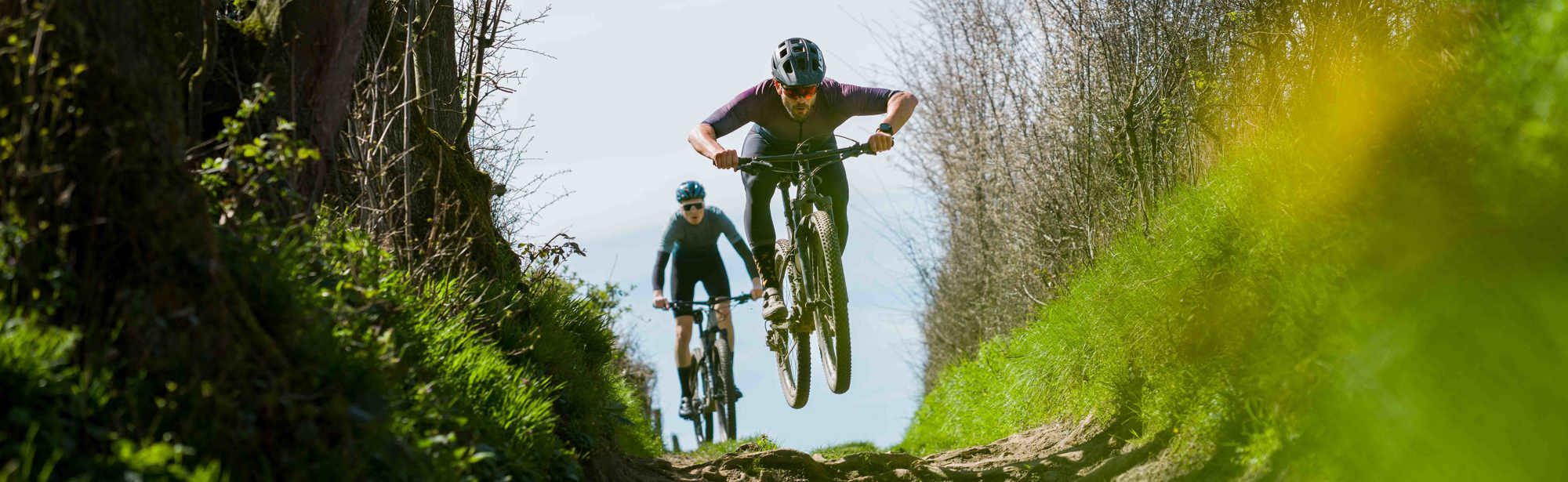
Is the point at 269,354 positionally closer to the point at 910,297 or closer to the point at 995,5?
the point at 995,5

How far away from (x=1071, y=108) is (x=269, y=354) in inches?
317

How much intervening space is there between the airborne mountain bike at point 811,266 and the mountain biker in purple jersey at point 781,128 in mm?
107

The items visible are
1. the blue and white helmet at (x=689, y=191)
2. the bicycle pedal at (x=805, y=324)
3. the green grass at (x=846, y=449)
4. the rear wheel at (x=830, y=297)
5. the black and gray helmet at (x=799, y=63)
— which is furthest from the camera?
the blue and white helmet at (x=689, y=191)

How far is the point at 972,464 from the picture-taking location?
261 inches

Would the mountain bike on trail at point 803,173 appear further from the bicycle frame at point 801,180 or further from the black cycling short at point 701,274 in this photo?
the black cycling short at point 701,274

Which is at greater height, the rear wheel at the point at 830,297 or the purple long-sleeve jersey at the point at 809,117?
the purple long-sleeve jersey at the point at 809,117

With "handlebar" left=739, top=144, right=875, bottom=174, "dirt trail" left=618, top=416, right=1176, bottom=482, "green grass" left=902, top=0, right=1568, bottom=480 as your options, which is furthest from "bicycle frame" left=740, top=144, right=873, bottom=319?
"green grass" left=902, top=0, right=1568, bottom=480

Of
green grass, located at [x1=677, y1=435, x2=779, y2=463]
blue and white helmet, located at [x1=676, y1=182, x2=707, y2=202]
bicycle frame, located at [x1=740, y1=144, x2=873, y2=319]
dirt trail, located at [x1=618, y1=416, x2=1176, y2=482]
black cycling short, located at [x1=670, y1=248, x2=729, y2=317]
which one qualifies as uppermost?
blue and white helmet, located at [x1=676, y1=182, x2=707, y2=202]

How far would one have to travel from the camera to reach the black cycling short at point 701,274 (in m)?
11.1

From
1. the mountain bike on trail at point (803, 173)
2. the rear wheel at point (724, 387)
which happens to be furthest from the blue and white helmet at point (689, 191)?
the mountain bike on trail at point (803, 173)

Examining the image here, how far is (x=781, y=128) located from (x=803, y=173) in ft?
2.01

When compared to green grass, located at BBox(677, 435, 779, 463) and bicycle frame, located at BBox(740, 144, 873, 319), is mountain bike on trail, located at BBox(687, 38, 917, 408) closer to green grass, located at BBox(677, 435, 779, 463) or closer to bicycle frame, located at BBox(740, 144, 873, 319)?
bicycle frame, located at BBox(740, 144, 873, 319)

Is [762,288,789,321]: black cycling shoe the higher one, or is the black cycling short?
the black cycling short

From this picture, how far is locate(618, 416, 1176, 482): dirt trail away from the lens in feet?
19.0
